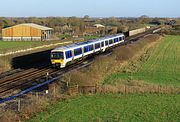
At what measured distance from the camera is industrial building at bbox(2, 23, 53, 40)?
275ft

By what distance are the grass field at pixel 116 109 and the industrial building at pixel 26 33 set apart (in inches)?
2376

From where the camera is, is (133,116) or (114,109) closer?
(133,116)

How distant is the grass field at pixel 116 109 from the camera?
19312 millimetres

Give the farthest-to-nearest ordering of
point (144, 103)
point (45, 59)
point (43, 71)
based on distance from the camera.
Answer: point (45, 59)
point (43, 71)
point (144, 103)

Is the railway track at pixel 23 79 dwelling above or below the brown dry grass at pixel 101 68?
below

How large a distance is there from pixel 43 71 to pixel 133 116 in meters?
19.2

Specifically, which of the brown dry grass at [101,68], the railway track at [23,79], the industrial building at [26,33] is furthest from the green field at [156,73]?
the industrial building at [26,33]

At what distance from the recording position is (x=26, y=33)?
84.8 m

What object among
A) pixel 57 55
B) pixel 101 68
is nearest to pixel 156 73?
pixel 101 68

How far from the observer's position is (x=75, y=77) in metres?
27.6

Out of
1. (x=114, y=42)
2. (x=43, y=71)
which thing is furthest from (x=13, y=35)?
(x=43, y=71)

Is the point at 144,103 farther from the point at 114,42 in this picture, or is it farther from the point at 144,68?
the point at 114,42

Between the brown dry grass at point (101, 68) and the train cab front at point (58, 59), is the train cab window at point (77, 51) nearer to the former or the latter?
the brown dry grass at point (101, 68)

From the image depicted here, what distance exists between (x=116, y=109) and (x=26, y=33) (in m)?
66.0
